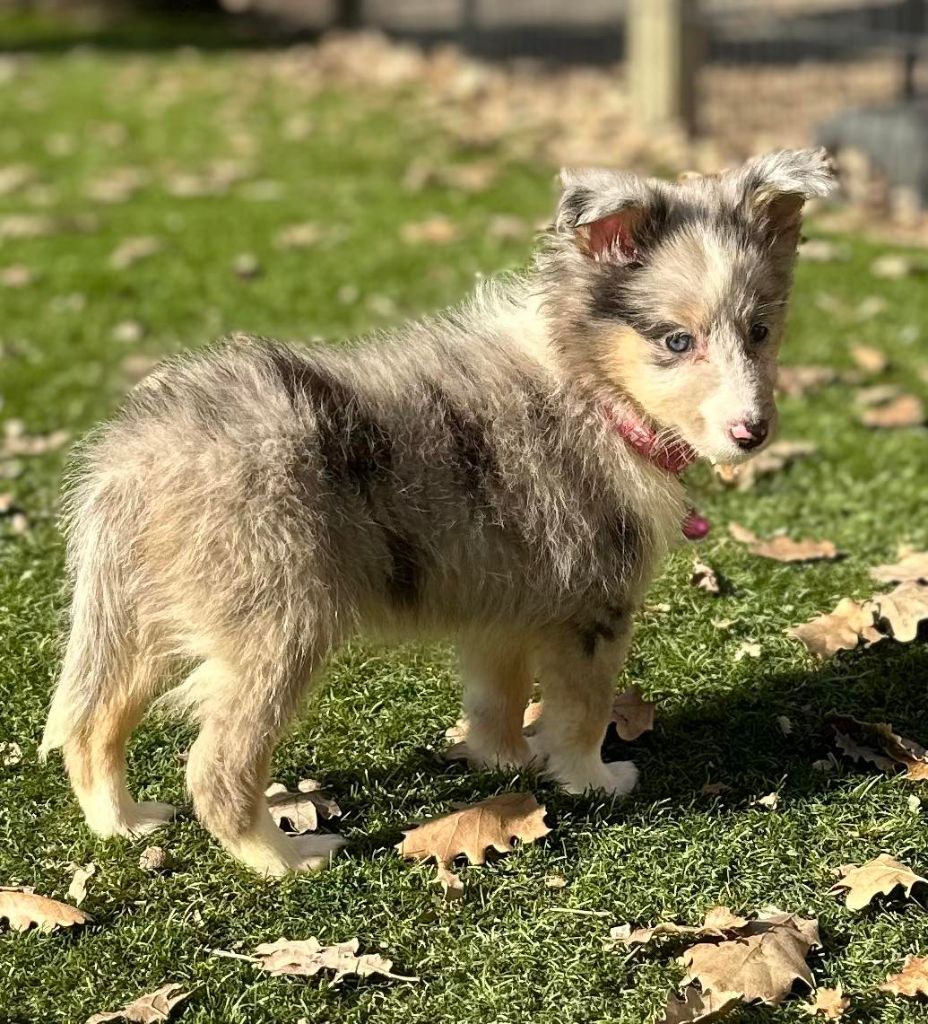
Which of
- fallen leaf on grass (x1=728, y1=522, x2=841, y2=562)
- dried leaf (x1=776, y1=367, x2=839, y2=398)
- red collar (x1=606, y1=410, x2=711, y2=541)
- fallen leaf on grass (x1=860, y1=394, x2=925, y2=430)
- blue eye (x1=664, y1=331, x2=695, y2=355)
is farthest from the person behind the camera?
dried leaf (x1=776, y1=367, x2=839, y2=398)

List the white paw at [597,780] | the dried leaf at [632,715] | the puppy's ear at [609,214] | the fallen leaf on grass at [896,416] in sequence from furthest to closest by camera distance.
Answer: the fallen leaf on grass at [896,416]
the dried leaf at [632,715]
the white paw at [597,780]
the puppy's ear at [609,214]

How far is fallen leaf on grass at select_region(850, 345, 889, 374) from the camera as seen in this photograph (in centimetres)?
733

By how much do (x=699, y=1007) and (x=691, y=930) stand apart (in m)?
0.26

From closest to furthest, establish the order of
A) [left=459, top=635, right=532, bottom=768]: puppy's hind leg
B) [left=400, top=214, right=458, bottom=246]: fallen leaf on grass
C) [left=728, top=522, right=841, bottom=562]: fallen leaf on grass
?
[left=459, top=635, right=532, bottom=768]: puppy's hind leg < [left=728, top=522, right=841, bottom=562]: fallen leaf on grass < [left=400, top=214, right=458, bottom=246]: fallen leaf on grass

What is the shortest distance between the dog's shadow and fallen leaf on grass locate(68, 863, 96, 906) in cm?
69

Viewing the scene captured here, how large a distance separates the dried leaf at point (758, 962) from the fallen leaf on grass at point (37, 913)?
4.84 ft

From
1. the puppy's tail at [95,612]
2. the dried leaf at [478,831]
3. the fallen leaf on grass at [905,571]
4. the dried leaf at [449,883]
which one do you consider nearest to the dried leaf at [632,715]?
the dried leaf at [478,831]

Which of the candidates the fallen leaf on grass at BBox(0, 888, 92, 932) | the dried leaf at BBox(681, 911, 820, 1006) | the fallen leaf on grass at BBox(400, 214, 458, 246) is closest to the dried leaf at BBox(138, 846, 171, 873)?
the fallen leaf on grass at BBox(0, 888, 92, 932)

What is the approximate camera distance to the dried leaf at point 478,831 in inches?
151

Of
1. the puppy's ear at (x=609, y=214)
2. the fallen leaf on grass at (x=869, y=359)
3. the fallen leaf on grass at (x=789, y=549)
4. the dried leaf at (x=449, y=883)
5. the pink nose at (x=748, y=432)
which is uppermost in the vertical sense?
the puppy's ear at (x=609, y=214)

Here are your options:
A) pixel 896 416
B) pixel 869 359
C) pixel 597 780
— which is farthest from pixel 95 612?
pixel 869 359

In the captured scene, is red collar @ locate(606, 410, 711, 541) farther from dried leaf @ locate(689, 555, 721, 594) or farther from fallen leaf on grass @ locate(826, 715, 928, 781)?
dried leaf @ locate(689, 555, 721, 594)

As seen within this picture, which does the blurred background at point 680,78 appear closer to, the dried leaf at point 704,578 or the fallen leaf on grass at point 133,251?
the fallen leaf on grass at point 133,251

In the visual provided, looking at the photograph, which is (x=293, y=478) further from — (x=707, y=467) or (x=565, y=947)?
(x=707, y=467)
